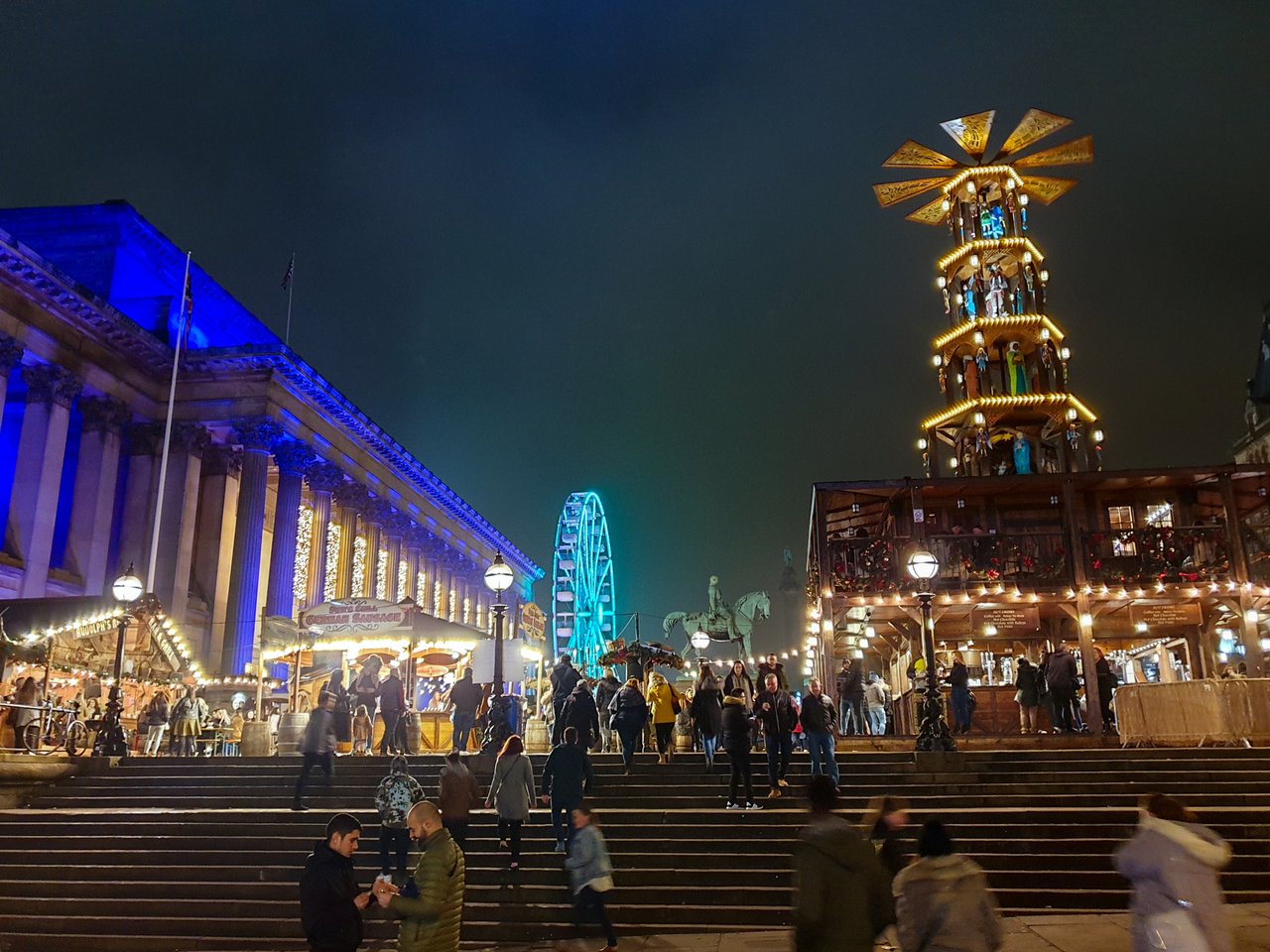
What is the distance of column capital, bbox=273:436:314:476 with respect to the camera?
43.5m

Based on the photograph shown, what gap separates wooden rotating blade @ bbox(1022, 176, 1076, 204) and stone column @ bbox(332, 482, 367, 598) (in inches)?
1345

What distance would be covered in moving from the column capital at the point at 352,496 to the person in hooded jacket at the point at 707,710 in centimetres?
3675

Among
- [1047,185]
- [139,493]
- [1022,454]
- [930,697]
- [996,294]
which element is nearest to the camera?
[930,697]

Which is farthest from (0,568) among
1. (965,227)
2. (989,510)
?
(965,227)

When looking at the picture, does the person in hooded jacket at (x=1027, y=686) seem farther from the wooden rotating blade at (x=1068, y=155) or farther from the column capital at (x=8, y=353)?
the column capital at (x=8, y=353)

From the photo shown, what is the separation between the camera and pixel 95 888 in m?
12.9

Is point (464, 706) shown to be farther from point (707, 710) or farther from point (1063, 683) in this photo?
point (1063, 683)

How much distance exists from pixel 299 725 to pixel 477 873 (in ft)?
37.7

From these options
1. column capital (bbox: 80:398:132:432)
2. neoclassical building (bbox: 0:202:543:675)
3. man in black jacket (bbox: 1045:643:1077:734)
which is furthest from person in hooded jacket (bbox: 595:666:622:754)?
column capital (bbox: 80:398:132:432)

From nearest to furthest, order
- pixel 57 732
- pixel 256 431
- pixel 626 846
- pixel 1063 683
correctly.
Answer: pixel 626 846
pixel 1063 683
pixel 57 732
pixel 256 431

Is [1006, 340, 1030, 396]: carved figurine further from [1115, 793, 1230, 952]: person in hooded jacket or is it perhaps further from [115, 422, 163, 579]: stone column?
[115, 422, 163, 579]: stone column

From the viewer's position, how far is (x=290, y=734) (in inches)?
877

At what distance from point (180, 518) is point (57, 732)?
16.8m

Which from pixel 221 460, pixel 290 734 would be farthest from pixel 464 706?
pixel 221 460
